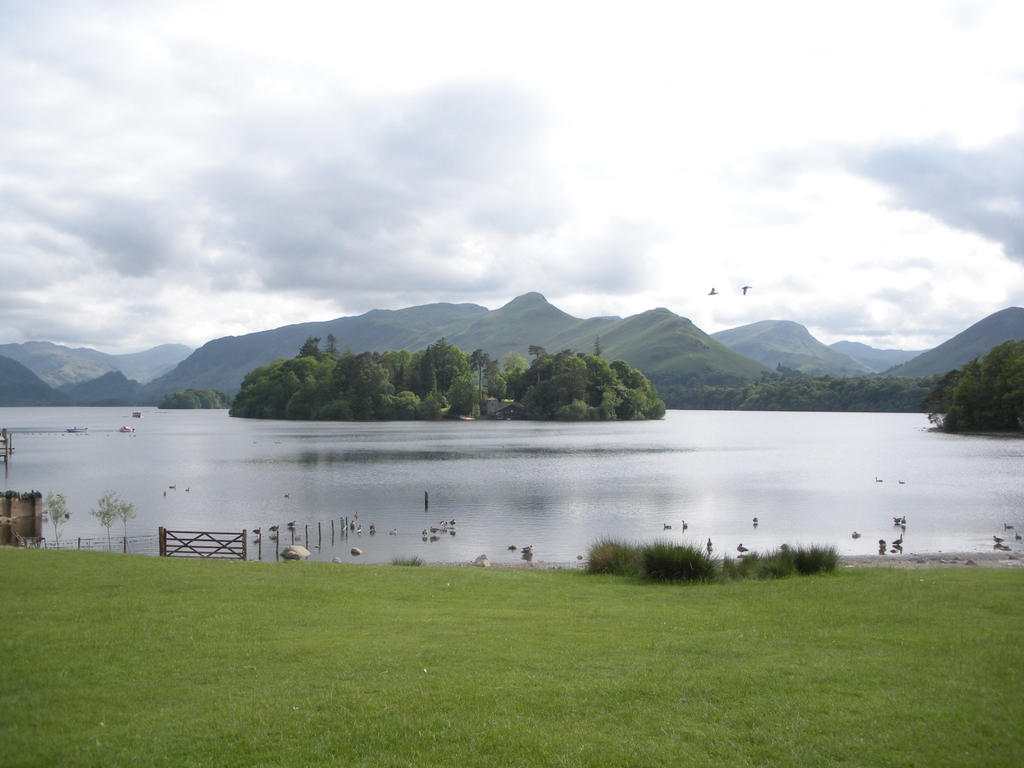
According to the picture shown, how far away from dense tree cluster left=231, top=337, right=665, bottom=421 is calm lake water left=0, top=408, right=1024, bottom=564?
6715 centimetres

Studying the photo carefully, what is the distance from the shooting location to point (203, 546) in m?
34.8

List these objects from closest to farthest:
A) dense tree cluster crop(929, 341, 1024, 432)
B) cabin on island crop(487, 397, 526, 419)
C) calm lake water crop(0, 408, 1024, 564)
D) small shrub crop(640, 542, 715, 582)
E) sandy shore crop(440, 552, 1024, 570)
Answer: small shrub crop(640, 542, 715, 582) < sandy shore crop(440, 552, 1024, 570) < calm lake water crop(0, 408, 1024, 564) < dense tree cluster crop(929, 341, 1024, 432) < cabin on island crop(487, 397, 526, 419)

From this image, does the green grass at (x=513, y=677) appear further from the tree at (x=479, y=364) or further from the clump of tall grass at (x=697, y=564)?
the tree at (x=479, y=364)

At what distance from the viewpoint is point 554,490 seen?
181 feet

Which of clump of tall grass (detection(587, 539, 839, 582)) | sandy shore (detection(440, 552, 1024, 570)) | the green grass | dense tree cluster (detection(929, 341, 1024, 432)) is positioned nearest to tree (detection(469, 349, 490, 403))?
dense tree cluster (detection(929, 341, 1024, 432))

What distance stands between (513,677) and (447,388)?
17509 centimetres

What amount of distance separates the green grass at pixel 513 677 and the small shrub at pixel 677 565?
234 centimetres

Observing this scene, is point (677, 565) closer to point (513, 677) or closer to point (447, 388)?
point (513, 677)

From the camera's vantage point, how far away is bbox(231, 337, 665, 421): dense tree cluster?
172m

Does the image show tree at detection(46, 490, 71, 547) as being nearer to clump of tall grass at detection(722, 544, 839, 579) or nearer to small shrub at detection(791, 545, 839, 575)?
clump of tall grass at detection(722, 544, 839, 579)

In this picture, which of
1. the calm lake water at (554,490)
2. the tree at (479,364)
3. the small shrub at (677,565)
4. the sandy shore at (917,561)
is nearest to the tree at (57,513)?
the calm lake water at (554,490)

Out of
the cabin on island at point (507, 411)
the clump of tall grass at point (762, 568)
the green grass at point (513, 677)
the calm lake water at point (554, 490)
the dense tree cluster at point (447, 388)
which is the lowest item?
the calm lake water at point (554, 490)

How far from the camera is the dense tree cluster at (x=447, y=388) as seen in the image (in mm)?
171875

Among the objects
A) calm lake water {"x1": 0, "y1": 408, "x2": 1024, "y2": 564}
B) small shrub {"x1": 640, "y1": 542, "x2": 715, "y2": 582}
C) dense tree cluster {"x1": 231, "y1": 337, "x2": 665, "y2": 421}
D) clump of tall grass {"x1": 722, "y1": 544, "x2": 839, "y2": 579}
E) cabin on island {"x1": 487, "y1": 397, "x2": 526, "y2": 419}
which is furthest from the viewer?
cabin on island {"x1": 487, "y1": 397, "x2": 526, "y2": 419}
